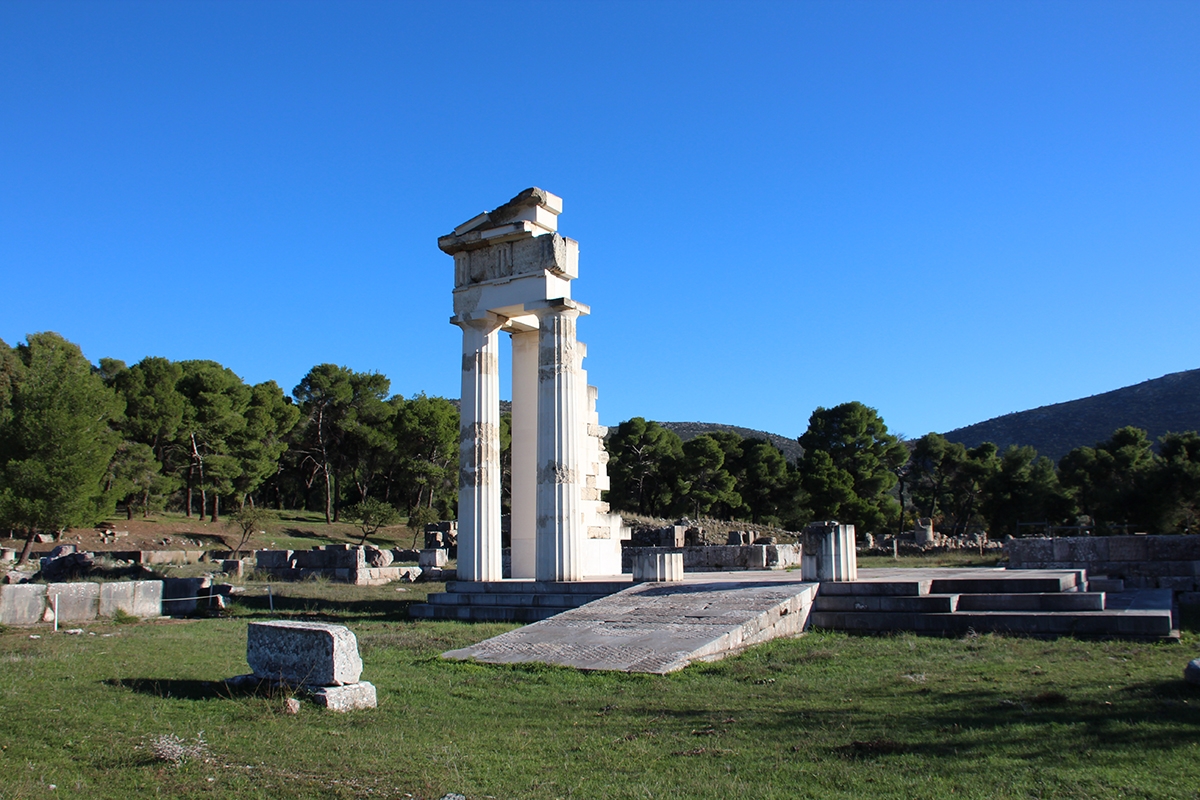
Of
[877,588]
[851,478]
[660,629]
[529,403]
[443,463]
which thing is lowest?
[660,629]

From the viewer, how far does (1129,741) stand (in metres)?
5.78

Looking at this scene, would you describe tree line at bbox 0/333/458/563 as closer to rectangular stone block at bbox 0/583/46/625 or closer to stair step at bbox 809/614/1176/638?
rectangular stone block at bbox 0/583/46/625

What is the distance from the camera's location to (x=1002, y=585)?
1263 cm

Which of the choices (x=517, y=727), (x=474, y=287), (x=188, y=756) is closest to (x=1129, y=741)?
(x=517, y=727)

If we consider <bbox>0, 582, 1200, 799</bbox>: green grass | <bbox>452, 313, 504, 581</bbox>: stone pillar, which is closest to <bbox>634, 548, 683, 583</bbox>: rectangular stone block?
<bbox>452, 313, 504, 581</bbox>: stone pillar

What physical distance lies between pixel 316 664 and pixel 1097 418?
9982cm

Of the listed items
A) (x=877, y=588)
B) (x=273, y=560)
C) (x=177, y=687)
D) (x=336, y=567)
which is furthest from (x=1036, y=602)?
(x=273, y=560)

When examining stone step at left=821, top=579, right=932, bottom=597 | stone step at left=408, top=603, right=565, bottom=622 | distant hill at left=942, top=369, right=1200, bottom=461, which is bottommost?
stone step at left=408, top=603, right=565, bottom=622

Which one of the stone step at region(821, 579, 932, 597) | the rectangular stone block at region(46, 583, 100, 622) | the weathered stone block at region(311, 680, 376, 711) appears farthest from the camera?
the rectangular stone block at region(46, 583, 100, 622)

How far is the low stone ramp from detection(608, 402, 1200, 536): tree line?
3905cm

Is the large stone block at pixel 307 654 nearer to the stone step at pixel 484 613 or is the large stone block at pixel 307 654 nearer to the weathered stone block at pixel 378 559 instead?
the stone step at pixel 484 613

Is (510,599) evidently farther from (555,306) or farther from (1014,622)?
(1014,622)

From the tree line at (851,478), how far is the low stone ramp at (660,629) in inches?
1537

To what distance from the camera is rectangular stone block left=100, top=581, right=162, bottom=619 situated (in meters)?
15.5
